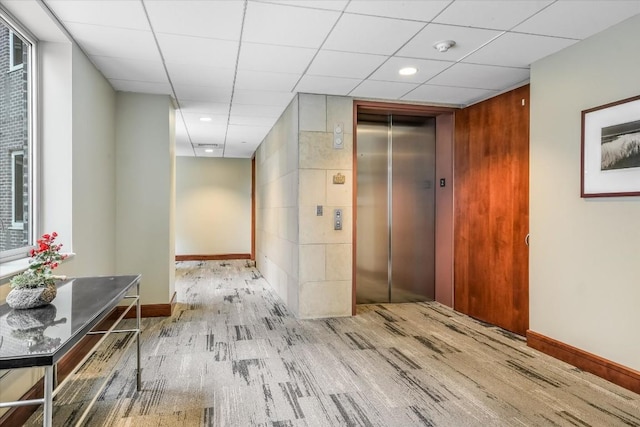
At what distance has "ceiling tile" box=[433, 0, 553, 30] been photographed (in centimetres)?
272

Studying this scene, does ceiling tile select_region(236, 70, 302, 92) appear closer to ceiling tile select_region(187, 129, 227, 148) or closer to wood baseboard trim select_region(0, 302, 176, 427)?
ceiling tile select_region(187, 129, 227, 148)

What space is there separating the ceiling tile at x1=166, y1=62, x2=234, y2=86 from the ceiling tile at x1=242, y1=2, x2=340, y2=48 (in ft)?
2.87

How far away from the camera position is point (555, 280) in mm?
3592

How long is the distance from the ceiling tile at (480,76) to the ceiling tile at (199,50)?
2.18m

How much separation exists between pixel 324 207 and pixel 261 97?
1612 mm

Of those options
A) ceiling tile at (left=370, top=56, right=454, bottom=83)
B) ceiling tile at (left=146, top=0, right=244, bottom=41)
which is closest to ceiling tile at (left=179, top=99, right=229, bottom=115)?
ceiling tile at (left=146, top=0, right=244, bottom=41)

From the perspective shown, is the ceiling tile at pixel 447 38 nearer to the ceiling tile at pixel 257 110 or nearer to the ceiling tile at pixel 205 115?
the ceiling tile at pixel 257 110

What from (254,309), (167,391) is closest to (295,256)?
(254,309)

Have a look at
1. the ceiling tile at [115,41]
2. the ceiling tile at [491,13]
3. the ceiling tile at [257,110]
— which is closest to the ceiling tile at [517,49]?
the ceiling tile at [491,13]

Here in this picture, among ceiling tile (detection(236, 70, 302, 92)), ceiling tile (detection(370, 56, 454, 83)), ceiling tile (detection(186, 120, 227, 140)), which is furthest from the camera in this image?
ceiling tile (detection(186, 120, 227, 140))

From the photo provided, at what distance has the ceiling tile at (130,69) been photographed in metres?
3.81

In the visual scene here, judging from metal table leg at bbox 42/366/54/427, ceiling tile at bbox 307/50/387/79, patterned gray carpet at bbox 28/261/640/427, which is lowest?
patterned gray carpet at bbox 28/261/640/427

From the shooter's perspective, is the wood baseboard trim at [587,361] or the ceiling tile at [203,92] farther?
the ceiling tile at [203,92]

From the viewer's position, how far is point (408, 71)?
4.08 metres
